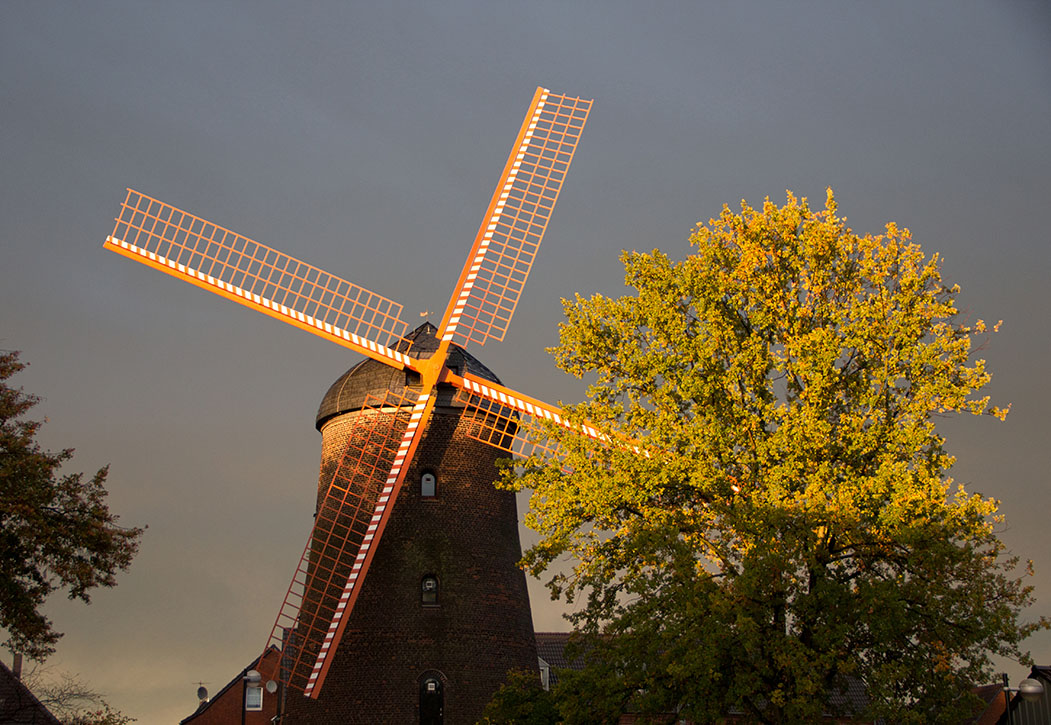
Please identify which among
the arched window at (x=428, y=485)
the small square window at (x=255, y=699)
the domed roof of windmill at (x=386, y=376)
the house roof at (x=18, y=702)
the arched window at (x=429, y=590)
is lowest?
the house roof at (x=18, y=702)

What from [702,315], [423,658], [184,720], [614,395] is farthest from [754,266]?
[184,720]

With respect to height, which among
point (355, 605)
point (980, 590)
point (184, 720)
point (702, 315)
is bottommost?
point (184, 720)

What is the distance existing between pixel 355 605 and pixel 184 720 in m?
28.6

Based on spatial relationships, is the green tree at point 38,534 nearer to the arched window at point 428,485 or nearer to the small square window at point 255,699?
the arched window at point 428,485

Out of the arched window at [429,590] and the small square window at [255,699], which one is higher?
the arched window at [429,590]

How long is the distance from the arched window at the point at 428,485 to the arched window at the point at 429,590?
6.40ft

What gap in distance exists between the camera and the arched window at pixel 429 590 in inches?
1075

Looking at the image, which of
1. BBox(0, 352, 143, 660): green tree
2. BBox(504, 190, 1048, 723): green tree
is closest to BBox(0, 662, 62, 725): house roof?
BBox(0, 352, 143, 660): green tree

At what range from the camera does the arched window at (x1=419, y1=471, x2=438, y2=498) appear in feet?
92.2

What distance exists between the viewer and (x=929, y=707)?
18.5 meters

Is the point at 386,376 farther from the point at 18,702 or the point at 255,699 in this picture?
the point at 255,699

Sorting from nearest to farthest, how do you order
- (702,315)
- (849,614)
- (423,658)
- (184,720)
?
(849,614), (702,315), (423,658), (184,720)

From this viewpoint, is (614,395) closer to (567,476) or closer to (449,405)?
(567,476)

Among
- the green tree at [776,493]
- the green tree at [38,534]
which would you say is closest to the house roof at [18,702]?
the green tree at [38,534]
